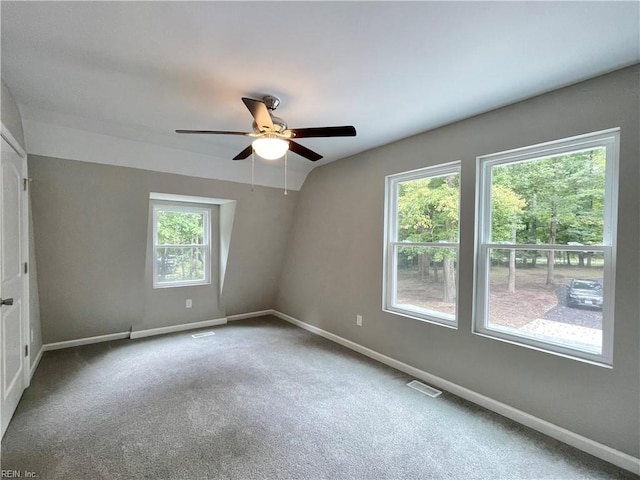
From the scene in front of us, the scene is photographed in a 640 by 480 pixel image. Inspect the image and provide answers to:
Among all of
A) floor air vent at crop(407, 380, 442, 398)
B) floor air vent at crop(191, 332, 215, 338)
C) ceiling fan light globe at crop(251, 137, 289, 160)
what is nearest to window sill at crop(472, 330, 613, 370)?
floor air vent at crop(407, 380, 442, 398)

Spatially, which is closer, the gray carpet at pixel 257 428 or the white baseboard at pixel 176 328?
the gray carpet at pixel 257 428

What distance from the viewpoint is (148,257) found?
4172 mm

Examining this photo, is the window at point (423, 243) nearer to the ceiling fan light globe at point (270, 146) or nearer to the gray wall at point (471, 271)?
the gray wall at point (471, 271)

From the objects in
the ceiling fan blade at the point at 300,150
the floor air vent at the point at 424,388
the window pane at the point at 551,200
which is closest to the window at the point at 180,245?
the ceiling fan blade at the point at 300,150

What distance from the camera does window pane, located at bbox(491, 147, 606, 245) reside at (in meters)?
2.06

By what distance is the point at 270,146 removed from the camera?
2.08 m

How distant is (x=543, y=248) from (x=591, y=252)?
276 mm

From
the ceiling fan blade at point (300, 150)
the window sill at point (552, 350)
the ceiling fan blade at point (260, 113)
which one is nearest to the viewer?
the ceiling fan blade at point (260, 113)

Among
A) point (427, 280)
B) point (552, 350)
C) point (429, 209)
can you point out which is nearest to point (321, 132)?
point (429, 209)

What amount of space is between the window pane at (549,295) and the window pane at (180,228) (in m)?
4.01

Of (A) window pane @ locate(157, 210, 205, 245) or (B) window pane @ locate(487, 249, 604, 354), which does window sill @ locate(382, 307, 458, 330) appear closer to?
(B) window pane @ locate(487, 249, 604, 354)

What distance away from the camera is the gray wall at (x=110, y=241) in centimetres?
306

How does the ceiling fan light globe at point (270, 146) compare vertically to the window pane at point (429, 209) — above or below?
above

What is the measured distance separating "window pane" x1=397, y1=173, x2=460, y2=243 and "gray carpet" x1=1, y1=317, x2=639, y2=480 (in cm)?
149
